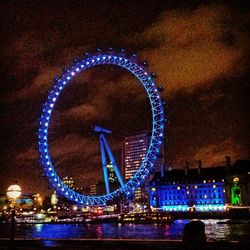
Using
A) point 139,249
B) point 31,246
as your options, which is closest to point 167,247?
point 139,249

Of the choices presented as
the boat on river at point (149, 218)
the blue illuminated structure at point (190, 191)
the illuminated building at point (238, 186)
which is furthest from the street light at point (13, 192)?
the blue illuminated structure at point (190, 191)

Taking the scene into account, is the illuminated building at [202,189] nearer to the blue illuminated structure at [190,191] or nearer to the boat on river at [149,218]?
the blue illuminated structure at [190,191]

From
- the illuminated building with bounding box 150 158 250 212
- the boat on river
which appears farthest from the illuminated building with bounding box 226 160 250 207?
the boat on river

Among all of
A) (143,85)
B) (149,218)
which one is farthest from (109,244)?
(149,218)

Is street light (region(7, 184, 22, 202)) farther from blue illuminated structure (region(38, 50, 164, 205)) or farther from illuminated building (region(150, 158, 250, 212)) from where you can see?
→ illuminated building (region(150, 158, 250, 212))

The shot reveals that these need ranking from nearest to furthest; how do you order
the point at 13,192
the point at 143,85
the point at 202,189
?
the point at 13,192
the point at 143,85
the point at 202,189

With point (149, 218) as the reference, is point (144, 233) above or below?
above

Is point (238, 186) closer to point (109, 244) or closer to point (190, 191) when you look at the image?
point (190, 191)

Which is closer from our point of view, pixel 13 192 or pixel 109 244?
pixel 109 244

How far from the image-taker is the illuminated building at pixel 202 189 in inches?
4102

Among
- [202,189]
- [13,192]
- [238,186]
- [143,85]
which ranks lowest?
[202,189]

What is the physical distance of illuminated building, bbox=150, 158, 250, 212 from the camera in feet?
342

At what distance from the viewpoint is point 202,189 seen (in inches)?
4626

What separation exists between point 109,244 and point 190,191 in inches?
4367
